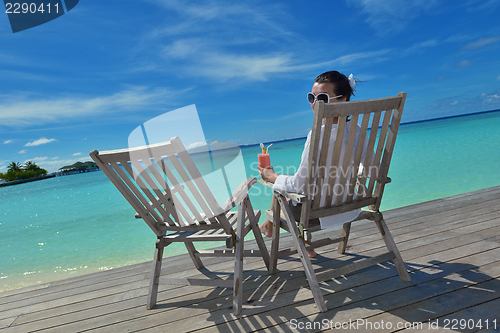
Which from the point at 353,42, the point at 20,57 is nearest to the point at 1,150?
the point at 20,57

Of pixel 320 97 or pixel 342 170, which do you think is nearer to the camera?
pixel 342 170

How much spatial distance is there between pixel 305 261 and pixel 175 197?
925 millimetres

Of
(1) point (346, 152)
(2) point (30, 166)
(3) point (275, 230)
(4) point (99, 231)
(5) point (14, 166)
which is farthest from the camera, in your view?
(2) point (30, 166)

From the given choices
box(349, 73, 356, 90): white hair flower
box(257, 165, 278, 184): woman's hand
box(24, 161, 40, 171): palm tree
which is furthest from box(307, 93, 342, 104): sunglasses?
box(24, 161, 40, 171): palm tree

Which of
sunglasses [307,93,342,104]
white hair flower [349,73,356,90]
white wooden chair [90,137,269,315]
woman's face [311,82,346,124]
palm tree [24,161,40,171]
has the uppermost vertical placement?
palm tree [24,161,40,171]

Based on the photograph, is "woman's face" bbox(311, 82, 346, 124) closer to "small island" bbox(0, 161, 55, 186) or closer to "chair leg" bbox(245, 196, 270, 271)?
"chair leg" bbox(245, 196, 270, 271)

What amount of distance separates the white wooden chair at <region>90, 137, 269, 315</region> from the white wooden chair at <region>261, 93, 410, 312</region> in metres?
0.38

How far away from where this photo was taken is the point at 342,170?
1.71 metres

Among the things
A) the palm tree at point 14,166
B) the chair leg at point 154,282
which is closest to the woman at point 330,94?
the chair leg at point 154,282

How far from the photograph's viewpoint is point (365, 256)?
2426 millimetres

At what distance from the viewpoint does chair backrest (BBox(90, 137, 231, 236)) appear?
58.7 inches

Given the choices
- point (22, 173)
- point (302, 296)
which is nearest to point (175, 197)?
point (302, 296)

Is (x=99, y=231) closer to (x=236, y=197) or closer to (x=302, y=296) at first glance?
(x=236, y=197)

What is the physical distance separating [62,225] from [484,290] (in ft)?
32.1
